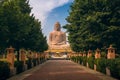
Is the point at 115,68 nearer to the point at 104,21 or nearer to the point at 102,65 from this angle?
the point at 102,65

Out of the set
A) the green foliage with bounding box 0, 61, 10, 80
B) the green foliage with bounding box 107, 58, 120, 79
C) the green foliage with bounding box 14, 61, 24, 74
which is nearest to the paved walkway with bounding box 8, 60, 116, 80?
the green foliage with bounding box 107, 58, 120, 79

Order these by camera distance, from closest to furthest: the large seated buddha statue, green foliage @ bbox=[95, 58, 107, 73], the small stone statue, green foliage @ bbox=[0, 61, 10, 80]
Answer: green foliage @ bbox=[0, 61, 10, 80] → green foliage @ bbox=[95, 58, 107, 73] → the large seated buddha statue → the small stone statue

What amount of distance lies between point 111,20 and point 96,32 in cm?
261

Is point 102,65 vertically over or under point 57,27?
under

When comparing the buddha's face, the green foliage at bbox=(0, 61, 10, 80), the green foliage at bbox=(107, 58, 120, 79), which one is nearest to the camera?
the green foliage at bbox=(0, 61, 10, 80)

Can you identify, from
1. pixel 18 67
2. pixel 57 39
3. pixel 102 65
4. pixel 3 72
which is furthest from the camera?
pixel 57 39

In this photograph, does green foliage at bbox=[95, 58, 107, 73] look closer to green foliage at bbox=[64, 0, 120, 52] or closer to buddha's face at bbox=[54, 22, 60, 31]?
green foliage at bbox=[64, 0, 120, 52]

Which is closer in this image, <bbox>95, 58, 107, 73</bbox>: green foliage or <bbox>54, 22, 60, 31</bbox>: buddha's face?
<bbox>95, 58, 107, 73</bbox>: green foliage

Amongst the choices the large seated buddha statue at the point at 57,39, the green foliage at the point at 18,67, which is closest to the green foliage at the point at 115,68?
the green foliage at the point at 18,67

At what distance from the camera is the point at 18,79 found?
100.0 feet

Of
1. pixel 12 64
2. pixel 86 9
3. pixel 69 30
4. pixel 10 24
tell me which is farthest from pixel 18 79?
pixel 69 30

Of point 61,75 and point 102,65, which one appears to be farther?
point 102,65

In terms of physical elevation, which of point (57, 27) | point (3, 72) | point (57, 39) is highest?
point (57, 27)

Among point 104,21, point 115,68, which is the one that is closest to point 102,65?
point 104,21
